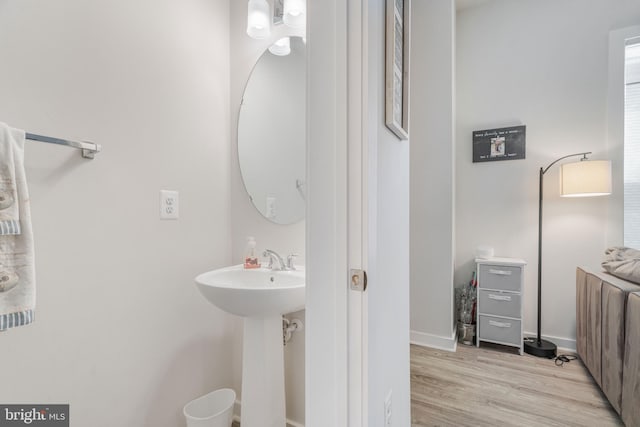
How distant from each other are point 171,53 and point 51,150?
26.7 inches

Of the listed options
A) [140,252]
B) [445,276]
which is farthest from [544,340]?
[140,252]

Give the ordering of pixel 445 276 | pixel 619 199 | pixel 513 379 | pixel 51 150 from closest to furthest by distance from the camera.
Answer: pixel 51 150 < pixel 513 379 < pixel 619 199 < pixel 445 276

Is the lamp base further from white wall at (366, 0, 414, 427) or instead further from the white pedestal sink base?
the white pedestal sink base

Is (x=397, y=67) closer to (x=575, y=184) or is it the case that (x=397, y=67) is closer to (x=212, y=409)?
(x=212, y=409)

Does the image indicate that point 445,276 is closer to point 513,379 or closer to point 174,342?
point 513,379

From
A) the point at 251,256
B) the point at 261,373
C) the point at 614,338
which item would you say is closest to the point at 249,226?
the point at 251,256

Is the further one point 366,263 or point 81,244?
point 81,244

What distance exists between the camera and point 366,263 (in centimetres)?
74

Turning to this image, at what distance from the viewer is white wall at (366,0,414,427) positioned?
77 cm

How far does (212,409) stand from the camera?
1.50m

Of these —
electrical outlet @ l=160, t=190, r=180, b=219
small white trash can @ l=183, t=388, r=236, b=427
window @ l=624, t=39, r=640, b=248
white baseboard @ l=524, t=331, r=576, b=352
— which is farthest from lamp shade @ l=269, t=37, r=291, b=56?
white baseboard @ l=524, t=331, r=576, b=352

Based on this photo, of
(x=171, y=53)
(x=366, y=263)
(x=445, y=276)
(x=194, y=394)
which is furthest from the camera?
(x=445, y=276)

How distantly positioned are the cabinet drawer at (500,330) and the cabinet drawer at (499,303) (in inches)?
2.1

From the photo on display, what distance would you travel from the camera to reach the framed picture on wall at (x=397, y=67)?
891 millimetres
